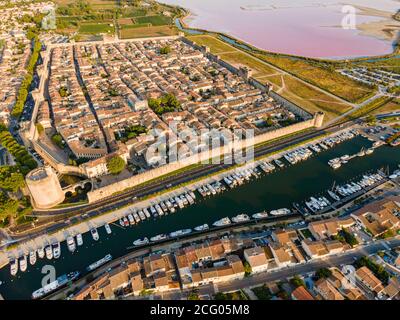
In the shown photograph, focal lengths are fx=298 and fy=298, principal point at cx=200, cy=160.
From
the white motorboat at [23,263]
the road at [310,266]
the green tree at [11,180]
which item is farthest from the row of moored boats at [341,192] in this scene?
the green tree at [11,180]

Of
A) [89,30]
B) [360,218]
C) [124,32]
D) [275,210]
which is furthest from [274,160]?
[89,30]

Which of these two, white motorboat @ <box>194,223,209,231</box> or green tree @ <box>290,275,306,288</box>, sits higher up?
white motorboat @ <box>194,223,209,231</box>

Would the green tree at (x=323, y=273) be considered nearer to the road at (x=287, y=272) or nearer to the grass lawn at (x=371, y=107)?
the road at (x=287, y=272)

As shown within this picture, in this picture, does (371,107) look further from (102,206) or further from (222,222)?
(102,206)

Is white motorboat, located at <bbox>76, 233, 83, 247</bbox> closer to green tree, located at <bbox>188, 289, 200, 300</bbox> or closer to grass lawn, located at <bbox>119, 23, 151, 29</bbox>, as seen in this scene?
green tree, located at <bbox>188, 289, 200, 300</bbox>

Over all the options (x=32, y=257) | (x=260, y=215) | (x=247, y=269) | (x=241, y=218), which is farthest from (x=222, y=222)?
(x=32, y=257)

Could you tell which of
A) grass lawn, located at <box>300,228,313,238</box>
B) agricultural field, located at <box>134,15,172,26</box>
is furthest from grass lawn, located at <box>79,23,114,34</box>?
grass lawn, located at <box>300,228,313,238</box>

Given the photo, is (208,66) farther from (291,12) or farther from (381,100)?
(291,12)
